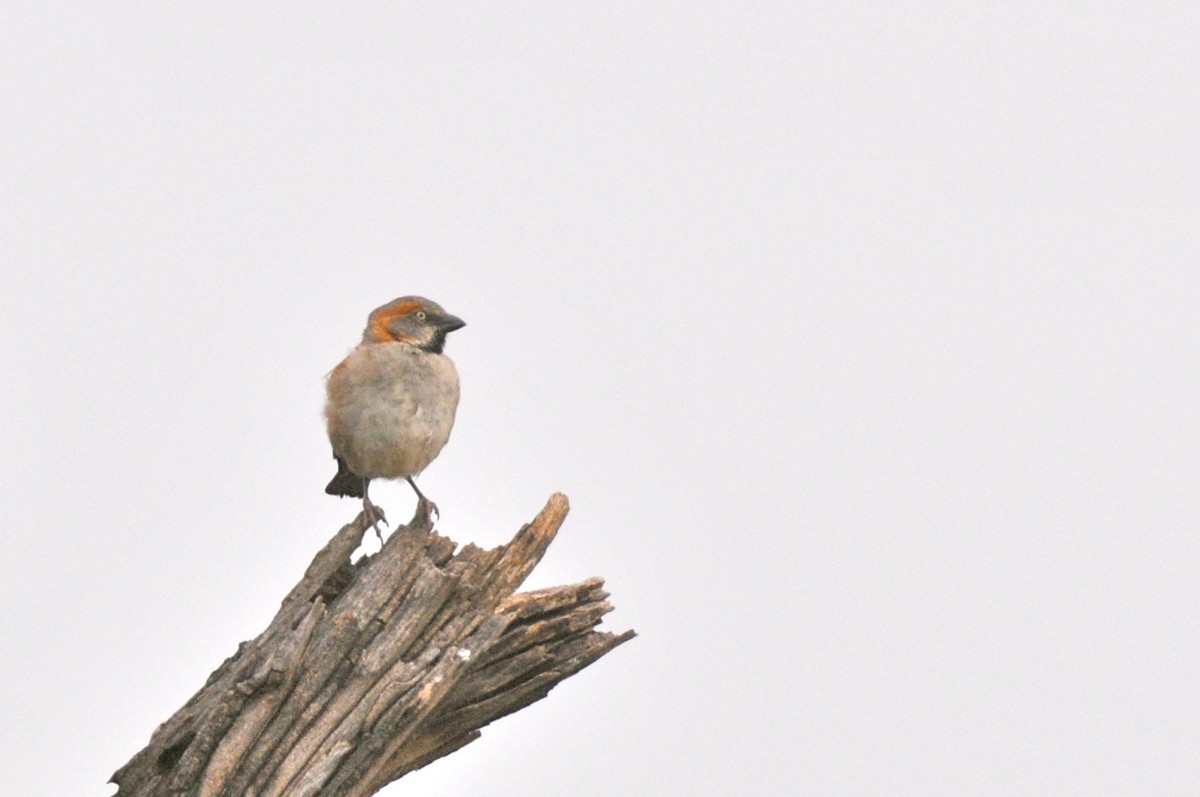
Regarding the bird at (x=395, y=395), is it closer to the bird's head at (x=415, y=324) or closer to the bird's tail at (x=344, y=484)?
the bird's head at (x=415, y=324)

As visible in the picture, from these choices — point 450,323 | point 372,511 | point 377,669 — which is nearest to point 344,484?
point 372,511

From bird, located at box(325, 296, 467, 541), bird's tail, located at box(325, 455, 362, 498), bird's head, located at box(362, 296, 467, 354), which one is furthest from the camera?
bird's tail, located at box(325, 455, 362, 498)

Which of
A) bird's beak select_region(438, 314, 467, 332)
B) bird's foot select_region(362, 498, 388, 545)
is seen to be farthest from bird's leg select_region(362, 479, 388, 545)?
bird's beak select_region(438, 314, 467, 332)

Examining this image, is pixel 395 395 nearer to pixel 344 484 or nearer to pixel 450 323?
pixel 450 323

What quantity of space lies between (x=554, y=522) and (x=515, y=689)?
1.03 meters

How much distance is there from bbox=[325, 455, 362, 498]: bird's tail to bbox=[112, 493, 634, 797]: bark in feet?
5.87

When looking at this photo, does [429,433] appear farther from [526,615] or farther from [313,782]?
[313,782]

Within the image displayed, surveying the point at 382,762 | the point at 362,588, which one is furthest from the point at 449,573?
the point at 382,762

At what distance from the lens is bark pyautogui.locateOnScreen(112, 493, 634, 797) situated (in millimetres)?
8547

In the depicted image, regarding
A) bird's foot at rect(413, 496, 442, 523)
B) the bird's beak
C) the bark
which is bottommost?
the bark

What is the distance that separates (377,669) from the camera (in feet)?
28.6

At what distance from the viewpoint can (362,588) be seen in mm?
9039

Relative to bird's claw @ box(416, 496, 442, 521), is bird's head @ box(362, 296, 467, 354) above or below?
above

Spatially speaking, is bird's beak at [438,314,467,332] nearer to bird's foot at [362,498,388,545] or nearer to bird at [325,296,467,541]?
bird at [325,296,467,541]
